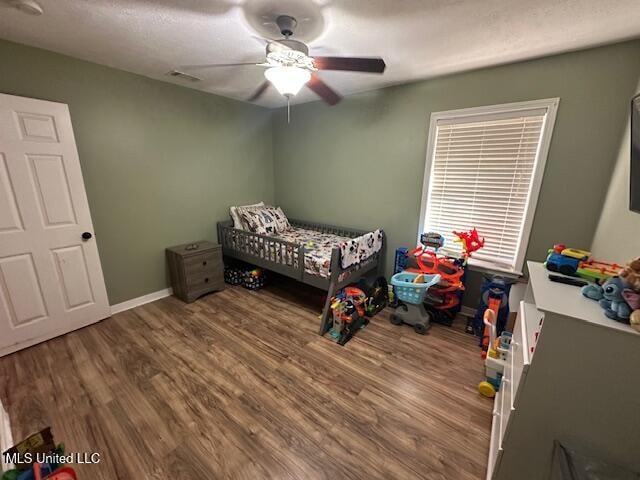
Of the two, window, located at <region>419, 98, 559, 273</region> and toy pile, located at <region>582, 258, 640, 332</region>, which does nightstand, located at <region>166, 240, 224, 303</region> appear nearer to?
window, located at <region>419, 98, 559, 273</region>

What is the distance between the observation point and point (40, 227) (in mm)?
2111

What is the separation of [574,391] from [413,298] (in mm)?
1405

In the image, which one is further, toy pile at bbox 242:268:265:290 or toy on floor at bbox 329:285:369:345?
toy pile at bbox 242:268:265:290

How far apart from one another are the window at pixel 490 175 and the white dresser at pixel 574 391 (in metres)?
1.46

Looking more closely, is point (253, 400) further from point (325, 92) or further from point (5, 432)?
point (325, 92)

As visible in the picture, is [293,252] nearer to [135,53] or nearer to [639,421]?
[135,53]

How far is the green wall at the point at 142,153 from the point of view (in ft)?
7.02

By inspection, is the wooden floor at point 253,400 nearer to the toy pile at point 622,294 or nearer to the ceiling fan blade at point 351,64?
the toy pile at point 622,294

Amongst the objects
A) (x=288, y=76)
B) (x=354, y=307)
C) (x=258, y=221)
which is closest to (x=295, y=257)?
(x=354, y=307)

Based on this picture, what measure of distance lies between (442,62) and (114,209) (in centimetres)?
331

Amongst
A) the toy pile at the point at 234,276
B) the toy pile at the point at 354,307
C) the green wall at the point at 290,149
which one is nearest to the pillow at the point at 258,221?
the green wall at the point at 290,149

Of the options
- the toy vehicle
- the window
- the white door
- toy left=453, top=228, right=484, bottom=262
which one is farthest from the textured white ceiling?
toy left=453, top=228, right=484, bottom=262

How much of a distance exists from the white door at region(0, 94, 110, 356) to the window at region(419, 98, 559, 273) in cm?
330

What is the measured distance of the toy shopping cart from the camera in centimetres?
232
